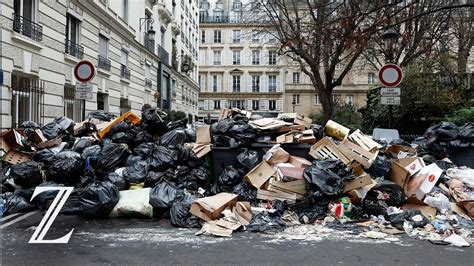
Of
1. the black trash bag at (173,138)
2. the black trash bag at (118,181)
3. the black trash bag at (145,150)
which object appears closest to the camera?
the black trash bag at (118,181)

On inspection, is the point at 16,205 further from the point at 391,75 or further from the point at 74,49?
the point at 74,49

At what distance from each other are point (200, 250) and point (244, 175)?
2329 millimetres

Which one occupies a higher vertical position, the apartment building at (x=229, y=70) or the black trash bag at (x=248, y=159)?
the apartment building at (x=229, y=70)

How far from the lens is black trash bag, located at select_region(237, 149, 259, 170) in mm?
6375

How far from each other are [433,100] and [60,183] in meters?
12.8

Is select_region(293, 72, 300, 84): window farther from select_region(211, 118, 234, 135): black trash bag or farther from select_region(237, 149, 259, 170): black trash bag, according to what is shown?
select_region(237, 149, 259, 170): black trash bag

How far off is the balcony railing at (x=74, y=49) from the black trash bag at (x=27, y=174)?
9.39 m

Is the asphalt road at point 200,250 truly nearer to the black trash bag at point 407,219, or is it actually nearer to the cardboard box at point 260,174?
the black trash bag at point 407,219

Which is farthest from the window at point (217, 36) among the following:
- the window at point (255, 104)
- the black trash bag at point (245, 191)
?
the black trash bag at point (245, 191)

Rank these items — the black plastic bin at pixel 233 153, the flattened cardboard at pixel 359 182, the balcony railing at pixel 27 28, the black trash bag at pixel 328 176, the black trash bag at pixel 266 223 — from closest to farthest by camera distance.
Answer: the black trash bag at pixel 266 223 → the black trash bag at pixel 328 176 → the flattened cardboard at pixel 359 182 → the black plastic bin at pixel 233 153 → the balcony railing at pixel 27 28

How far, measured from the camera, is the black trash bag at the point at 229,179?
6.30 m

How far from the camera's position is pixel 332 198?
564cm

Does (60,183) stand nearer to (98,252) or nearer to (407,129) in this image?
→ (98,252)

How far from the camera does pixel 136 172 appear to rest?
642cm
